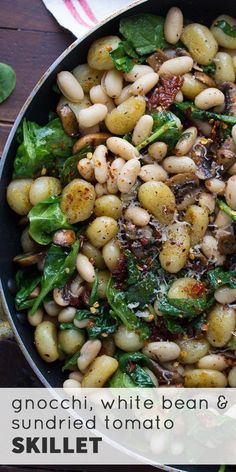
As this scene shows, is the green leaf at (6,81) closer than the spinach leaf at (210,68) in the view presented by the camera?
No

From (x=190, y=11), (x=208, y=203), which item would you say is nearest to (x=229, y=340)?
(x=208, y=203)

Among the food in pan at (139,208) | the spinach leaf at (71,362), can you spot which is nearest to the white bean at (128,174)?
the food in pan at (139,208)

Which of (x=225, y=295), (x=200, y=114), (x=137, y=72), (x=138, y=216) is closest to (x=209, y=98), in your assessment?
(x=200, y=114)

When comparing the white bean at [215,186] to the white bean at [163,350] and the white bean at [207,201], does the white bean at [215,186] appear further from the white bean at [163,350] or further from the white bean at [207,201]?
the white bean at [163,350]

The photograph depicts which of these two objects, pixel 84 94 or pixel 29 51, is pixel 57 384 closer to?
pixel 84 94

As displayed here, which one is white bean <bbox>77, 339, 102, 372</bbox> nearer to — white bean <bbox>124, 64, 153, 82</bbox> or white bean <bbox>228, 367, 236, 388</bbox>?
white bean <bbox>228, 367, 236, 388</bbox>

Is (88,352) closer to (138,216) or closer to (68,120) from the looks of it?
(138,216)
